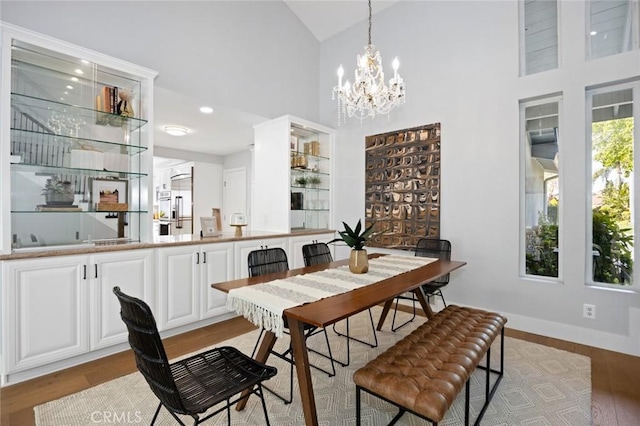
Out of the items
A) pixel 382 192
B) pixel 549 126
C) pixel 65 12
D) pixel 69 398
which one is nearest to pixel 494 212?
pixel 549 126

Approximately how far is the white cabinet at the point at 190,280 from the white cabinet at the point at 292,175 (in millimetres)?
1061

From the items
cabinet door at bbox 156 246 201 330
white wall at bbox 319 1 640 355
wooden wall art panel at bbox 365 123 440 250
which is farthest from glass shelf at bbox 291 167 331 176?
cabinet door at bbox 156 246 201 330

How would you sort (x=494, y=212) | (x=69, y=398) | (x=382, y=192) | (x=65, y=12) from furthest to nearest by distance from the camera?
(x=382, y=192) < (x=494, y=212) < (x=65, y=12) < (x=69, y=398)

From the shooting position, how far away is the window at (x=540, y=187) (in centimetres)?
308

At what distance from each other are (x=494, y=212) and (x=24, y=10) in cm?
460

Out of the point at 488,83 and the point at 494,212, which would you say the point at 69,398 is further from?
the point at 488,83

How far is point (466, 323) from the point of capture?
80.9 inches

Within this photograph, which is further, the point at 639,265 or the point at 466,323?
Answer: the point at 639,265

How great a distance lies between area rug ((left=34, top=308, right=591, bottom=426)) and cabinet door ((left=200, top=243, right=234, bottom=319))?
99cm

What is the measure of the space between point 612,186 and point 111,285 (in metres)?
4.51

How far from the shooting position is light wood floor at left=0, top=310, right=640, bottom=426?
1.86 m

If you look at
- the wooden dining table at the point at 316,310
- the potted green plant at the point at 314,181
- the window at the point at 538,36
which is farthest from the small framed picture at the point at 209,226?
the window at the point at 538,36

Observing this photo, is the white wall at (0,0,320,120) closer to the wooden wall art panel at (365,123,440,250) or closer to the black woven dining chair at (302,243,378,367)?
the wooden wall art panel at (365,123,440,250)

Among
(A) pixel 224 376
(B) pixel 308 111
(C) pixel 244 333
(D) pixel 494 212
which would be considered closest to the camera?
(A) pixel 224 376
